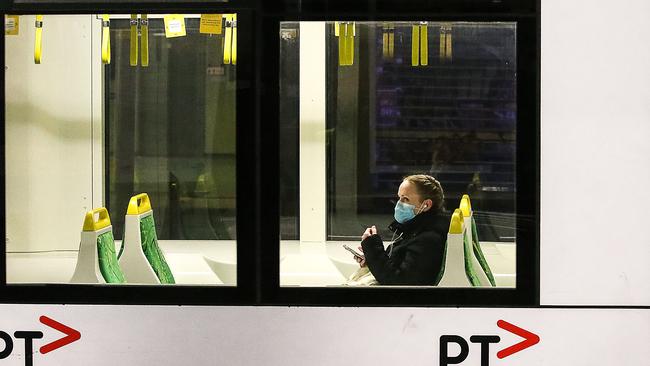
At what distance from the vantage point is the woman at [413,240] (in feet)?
8.49

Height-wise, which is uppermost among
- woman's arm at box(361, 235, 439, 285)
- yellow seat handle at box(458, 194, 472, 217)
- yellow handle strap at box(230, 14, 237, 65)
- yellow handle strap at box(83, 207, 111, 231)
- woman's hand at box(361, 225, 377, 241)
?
yellow handle strap at box(230, 14, 237, 65)

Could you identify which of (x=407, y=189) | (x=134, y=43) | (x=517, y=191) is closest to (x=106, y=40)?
(x=134, y=43)

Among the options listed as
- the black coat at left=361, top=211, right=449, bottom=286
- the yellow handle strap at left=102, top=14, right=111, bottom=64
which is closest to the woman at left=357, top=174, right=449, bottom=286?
the black coat at left=361, top=211, right=449, bottom=286

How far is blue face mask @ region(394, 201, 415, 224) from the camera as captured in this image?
282 centimetres

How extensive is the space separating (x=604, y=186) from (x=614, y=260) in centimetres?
25

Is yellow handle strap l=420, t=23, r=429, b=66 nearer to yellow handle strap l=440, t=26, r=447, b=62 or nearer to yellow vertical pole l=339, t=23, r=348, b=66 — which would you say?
yellow handle strap l=440, t=26, r=447, b=62

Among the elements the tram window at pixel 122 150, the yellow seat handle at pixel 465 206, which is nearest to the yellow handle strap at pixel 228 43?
the tram window at pixel 122 150

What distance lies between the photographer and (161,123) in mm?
3037

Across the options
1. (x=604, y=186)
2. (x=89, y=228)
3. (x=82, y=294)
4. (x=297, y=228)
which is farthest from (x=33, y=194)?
(x=604, y=186)

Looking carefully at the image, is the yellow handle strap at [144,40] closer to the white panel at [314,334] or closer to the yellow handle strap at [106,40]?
the yellow handle strap at [106,40]

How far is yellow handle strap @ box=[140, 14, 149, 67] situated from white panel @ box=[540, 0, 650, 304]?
1.36m

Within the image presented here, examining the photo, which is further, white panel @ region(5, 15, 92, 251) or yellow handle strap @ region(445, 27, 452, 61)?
yellow handle strap @ region(445, 27, 452, 61)

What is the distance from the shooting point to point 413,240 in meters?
2.73

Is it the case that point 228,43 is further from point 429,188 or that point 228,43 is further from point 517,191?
point 517,191
